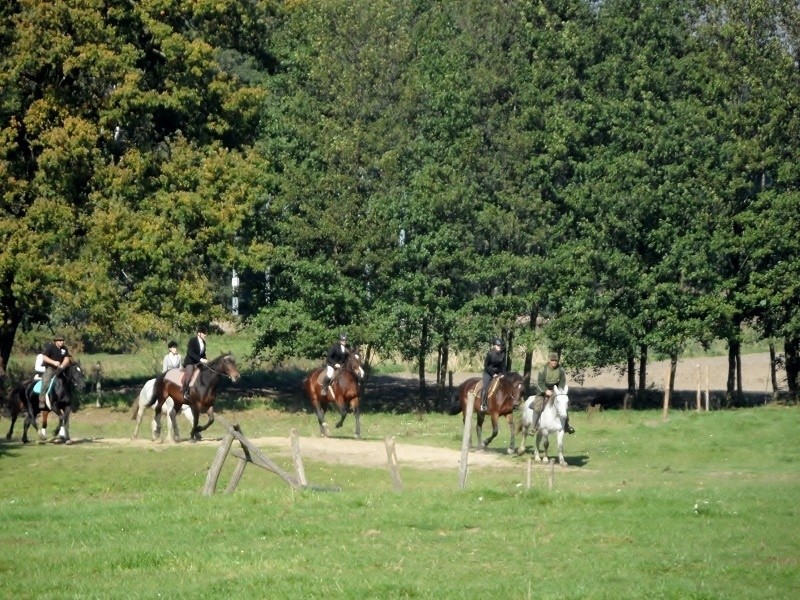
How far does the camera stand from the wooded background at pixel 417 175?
47.4 metres

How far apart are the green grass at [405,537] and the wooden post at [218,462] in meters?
0.38

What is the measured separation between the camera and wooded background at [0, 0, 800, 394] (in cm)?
4741

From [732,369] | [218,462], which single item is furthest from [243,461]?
[732,369]

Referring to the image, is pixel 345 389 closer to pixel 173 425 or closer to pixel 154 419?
pixel 173 425

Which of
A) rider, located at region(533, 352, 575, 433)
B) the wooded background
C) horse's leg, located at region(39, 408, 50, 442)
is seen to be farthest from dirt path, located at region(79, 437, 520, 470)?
the wooded background

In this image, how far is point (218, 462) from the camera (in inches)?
882

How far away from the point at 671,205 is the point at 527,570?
3513 cm

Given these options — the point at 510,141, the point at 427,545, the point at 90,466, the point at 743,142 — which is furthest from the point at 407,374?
the point at 427,545

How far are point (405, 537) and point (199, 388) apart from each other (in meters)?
17.3

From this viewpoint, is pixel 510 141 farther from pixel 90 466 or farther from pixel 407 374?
pixel 90 466

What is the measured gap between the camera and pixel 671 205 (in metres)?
49.9

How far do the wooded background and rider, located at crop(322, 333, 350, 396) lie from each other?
33.0 ft

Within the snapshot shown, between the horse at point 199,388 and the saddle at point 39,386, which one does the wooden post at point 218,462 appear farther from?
the saddle at point 39,386

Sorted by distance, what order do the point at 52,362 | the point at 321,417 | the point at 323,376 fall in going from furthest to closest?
the point at 323,376, the point at 321,417, the point at 52,362
